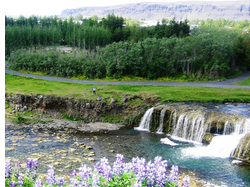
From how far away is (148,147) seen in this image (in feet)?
70.3

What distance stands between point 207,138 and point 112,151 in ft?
23.2

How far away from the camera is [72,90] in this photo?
103 feet

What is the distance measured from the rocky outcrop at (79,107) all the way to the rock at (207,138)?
20.6ft

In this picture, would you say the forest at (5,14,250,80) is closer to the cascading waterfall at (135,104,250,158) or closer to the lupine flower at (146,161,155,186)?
the cascading waterfall at (135,104,250,158)

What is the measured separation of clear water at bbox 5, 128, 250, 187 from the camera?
17625mm

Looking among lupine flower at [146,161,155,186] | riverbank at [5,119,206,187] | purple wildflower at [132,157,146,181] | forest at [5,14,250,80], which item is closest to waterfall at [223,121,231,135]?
riverbank at [5,119,206,187]

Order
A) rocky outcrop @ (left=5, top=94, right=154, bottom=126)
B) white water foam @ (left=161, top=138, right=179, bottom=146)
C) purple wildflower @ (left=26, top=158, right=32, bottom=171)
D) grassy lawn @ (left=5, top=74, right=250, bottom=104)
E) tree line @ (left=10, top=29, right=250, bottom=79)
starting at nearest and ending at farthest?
purple wildflower @ (left=26, top=158, right=32, bottom=171) < white water foam @ (left=161, top=138, right=179, bottom=146) < rocky outcrop @ (left=5, top=94, right=154, bottom=126) < grassy lawn @ (left=5, top=74, right=250, bottom=104) < tree line @ (left=10, top=29, right=250, bottom=79)

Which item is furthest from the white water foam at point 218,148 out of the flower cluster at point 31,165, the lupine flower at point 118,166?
the flower cluster at point 31,165

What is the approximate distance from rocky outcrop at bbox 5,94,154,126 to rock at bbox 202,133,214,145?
629 centimetres

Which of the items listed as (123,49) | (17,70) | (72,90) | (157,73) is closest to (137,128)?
(72,90)

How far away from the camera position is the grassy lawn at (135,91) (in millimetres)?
28578

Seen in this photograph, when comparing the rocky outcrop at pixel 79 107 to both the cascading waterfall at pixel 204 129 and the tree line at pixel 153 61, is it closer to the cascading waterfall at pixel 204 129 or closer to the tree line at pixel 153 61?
the cascading waterfall at pixel 204 129

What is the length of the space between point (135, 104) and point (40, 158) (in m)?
11.0

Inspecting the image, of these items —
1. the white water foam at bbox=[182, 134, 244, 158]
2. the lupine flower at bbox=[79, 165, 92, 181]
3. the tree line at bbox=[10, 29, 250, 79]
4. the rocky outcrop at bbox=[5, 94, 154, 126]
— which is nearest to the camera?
the lupine flower at bbox=[79, 165, 92, 181]
